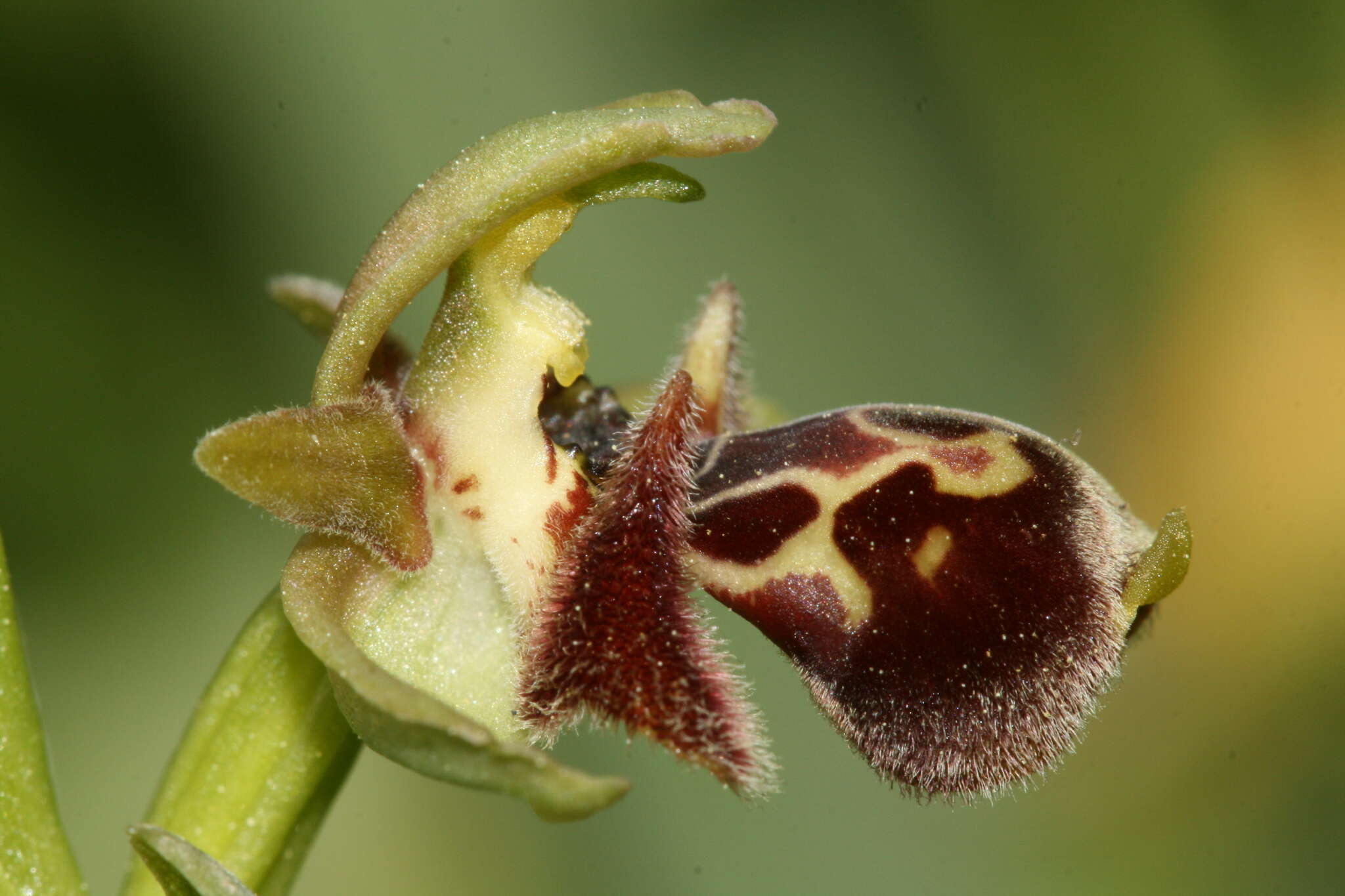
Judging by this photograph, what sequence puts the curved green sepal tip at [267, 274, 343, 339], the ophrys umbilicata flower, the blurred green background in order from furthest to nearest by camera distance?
the blurred green background → the curved green sepal tip at [267, 274, 343, 339] → the ophrys umbilicata flower

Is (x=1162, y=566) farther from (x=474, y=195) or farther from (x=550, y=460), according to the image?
(x=474, y=195)

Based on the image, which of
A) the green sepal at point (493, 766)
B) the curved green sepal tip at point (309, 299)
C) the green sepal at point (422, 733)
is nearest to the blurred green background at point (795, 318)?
the curved green sepal tip at point (309, 299)

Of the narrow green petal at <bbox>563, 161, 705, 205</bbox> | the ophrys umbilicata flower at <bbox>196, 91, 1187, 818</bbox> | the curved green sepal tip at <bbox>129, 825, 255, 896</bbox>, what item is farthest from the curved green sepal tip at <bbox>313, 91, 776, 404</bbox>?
the curved green sepal tip at <bbox>129, 825, 255, 896</bbox>

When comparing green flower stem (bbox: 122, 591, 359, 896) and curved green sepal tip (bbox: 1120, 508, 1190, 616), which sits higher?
curved green sepal tip (bbox: 1120, 508, 1190, 616)

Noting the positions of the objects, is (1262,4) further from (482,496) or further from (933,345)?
(482,496)

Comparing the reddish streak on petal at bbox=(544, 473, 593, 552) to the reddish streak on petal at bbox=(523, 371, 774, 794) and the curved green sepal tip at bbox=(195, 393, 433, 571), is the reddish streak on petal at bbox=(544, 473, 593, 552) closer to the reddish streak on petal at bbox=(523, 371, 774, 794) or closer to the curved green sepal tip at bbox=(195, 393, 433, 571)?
the reddish streak on petal at bbox=(523, 371, 774, 794)

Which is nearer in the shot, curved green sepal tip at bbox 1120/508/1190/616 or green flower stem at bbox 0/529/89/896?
curved green sepal tip at bbox 1120/508/1190/616

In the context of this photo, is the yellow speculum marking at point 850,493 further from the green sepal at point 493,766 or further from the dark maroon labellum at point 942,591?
the green sepal at point 493,766

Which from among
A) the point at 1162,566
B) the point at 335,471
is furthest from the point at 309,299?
the point at 1162,566

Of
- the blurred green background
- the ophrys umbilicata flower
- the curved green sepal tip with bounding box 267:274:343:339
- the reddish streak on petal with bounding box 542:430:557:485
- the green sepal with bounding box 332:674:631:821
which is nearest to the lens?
the green sepal with bounding box 332:674:631:821
